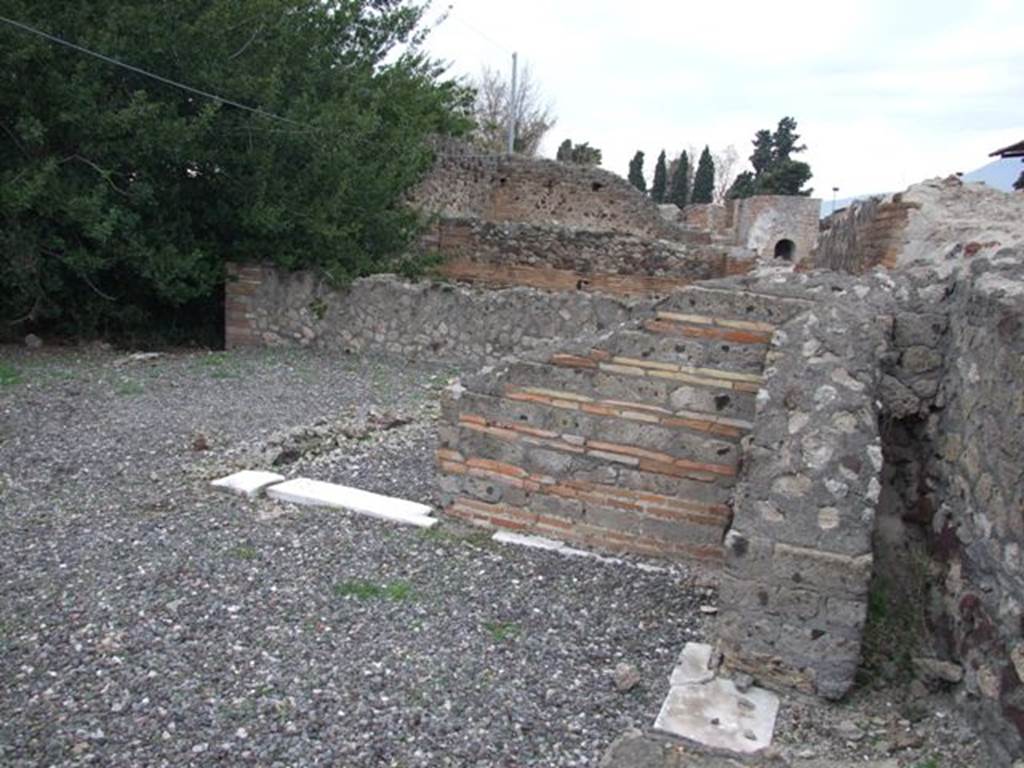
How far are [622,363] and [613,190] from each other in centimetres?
1618

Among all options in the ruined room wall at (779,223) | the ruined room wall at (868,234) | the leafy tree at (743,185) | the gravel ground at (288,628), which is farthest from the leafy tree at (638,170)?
the gravel ground at (288,628)

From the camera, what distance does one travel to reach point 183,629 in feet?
10.8

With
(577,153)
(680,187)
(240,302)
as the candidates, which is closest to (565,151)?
(577,153)

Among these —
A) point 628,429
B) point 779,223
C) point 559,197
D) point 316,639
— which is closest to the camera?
point 316,639

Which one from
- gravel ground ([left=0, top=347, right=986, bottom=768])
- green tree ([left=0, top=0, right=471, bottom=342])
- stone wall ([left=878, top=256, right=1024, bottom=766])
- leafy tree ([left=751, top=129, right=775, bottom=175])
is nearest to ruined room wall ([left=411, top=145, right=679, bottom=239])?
green tree ([left=0, top=0, right=471, bottom=342])

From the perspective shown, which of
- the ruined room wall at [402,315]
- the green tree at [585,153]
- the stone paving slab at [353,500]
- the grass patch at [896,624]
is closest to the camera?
the grass patch at [896,624]

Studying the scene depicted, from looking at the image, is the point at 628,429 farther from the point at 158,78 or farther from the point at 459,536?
the point at 158,78

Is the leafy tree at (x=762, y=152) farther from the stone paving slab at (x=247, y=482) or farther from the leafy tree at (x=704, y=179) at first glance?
the stone paving slab at (x=247, y=482)

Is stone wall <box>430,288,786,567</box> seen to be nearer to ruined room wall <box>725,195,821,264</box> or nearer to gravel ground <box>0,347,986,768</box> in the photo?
gravel ground <box>0,347,986,768</box>

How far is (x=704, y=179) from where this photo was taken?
47125 millimetres

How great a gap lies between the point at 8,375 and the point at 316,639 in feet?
21.3

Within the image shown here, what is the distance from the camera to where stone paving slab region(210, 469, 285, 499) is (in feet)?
16.2

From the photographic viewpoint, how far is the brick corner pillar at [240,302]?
1073cm

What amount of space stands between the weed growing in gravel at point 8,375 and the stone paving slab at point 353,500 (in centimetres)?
433
